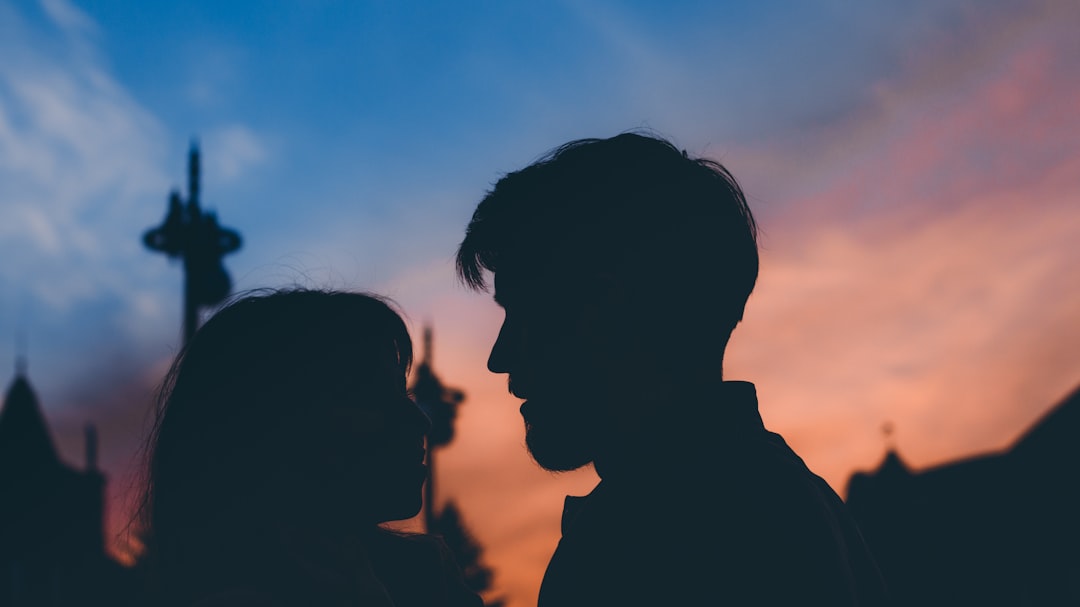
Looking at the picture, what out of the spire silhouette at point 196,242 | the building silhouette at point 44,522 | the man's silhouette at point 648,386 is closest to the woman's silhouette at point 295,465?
the man's silhouette at point 648,386

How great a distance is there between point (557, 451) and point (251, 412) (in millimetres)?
1185

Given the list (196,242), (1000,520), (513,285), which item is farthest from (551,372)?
(1000,520)

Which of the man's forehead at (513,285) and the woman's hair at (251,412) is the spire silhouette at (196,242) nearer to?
the woman's hair at (251,412)

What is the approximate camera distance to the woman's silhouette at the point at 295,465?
294 centimetres

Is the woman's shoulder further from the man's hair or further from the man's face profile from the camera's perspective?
the man's hair

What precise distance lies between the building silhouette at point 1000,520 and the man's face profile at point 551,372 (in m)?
32.6

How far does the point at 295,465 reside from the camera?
3.14 meters

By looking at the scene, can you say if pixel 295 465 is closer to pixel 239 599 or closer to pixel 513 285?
pixel 239 599

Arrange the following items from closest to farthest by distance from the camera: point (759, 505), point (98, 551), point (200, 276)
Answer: point (759, 505), point (200, 276), point (98, 551)

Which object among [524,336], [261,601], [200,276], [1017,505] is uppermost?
[1017,505]

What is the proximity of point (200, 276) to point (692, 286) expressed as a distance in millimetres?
11147

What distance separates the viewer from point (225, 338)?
3.54 m

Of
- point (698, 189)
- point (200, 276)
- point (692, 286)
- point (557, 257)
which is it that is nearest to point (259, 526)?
point (557, 257)

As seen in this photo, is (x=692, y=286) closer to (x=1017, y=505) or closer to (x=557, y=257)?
(x=557, y=257)
